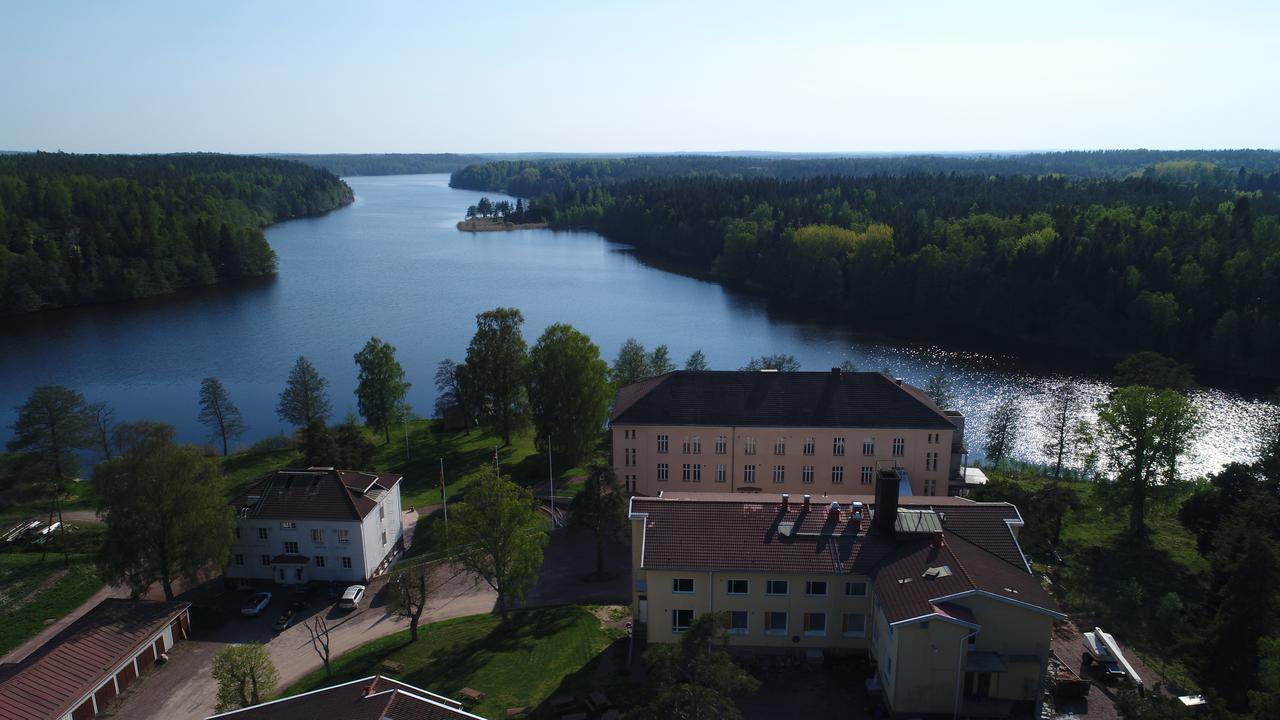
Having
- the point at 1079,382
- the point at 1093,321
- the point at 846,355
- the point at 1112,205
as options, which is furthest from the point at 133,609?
the point at 1112,205

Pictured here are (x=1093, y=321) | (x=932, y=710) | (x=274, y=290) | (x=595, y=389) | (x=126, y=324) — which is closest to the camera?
(x=932, y=710)

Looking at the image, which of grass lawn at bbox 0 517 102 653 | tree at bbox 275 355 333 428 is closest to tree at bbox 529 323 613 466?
tree at bbox 275 355 333 428

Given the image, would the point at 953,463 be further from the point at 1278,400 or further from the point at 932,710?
the point at 1278,400

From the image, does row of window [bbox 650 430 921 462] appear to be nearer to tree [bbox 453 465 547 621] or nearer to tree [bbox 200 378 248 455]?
tree [bbox 453 465 547 621]

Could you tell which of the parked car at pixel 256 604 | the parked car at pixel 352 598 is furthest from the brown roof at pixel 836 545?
the parked car at pixel 256 604

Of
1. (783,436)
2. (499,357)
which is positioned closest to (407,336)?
(499,357)

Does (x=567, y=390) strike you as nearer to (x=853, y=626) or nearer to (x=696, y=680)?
(x=853, y=626)

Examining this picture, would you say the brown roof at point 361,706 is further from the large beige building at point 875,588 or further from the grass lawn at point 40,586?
the grass lawn at point 40,586
